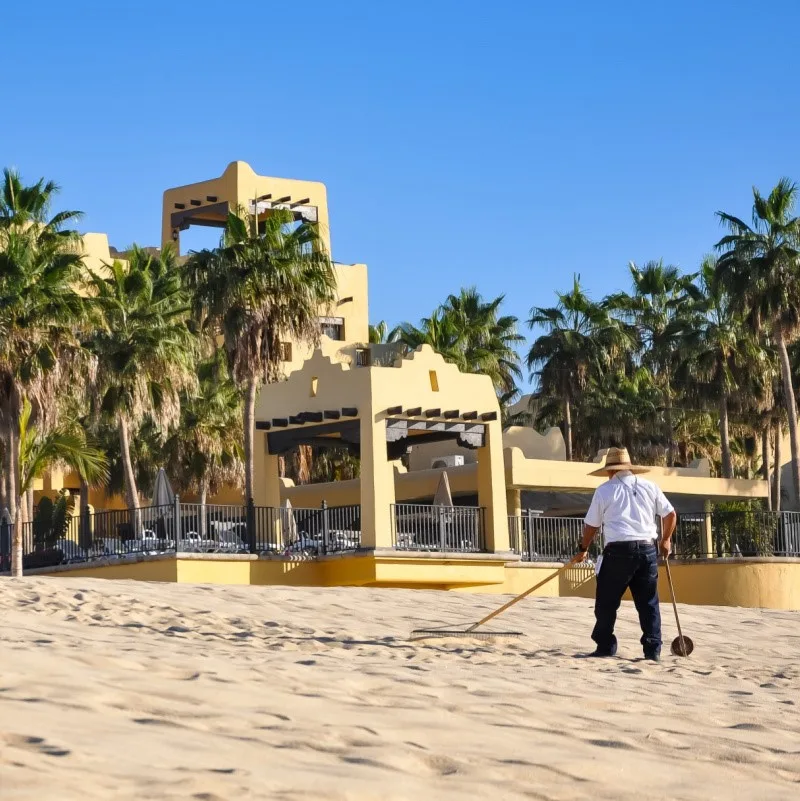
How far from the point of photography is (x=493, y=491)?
28.1 m

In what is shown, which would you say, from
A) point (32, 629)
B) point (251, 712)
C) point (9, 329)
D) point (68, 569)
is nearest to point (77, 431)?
point (9, 329)

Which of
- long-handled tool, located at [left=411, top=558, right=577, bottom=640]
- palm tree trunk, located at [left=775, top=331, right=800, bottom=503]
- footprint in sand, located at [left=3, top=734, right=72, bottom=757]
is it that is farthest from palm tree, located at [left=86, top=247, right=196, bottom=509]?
footprint in sand, located at [left=3, top=734, right=72, bottom=757]

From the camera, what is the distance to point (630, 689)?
906 cm

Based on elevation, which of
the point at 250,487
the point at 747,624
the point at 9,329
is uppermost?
the point at 9,329

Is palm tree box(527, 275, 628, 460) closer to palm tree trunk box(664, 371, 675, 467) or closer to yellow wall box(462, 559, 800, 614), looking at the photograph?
palm tree trunk box(664, 371, 675, 467)

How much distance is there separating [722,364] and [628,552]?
114 feet

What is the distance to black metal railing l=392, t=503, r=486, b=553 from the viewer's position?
26625 mm

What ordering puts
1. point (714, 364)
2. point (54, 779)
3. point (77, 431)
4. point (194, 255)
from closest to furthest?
point (54, 779) < point (194, 255) < point (77, 431) < point (714, 364)

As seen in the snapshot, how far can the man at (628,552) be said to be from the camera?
11148 millimetres

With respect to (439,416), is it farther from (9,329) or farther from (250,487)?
(9,329)

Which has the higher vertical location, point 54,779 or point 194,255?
point 194,255

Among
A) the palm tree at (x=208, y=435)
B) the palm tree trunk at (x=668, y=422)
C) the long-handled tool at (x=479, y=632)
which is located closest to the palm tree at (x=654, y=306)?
the palm tree trunk at (x=668, y=422)

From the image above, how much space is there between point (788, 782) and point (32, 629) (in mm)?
5756

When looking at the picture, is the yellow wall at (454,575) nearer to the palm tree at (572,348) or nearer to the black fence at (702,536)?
the black fence at (702,536)
